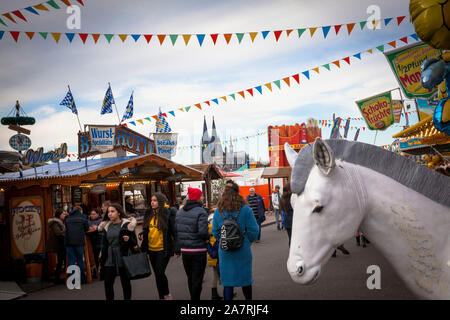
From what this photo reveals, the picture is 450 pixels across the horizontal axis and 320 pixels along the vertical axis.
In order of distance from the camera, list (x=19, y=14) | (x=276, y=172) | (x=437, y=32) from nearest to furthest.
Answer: (x=437, y=32) < (x=19, y=14) < (x=276, y=172)

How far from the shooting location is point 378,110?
33.1 ft

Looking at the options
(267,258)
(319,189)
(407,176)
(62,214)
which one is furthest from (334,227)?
(62,214)

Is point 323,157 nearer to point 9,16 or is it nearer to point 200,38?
point 200,38

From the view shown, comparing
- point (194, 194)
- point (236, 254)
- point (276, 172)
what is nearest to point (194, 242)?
point (194, 194)

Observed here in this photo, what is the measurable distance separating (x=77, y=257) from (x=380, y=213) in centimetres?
731

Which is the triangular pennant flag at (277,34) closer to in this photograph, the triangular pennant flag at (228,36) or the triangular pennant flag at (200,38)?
the triangular pennant flag at (228,36)

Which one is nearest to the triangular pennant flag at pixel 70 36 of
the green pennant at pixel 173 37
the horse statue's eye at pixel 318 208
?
the green pennant at pixel 173 37

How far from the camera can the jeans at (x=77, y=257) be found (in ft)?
25.1

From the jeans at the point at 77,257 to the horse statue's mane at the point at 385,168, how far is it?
6849mm

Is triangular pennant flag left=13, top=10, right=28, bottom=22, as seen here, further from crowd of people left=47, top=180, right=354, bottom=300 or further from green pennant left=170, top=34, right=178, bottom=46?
crowd of people left=47, top=180, right=354, bottom=300

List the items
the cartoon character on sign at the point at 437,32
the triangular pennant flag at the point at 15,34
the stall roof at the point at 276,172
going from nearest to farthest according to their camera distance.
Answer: the cartoon character on sign at the point at 437,32 → the triangular pennant flag at the point at 15,34 → the stall roof at the point at 276,172

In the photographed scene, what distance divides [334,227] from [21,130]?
921cm

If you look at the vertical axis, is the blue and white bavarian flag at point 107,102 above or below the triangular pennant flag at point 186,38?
below

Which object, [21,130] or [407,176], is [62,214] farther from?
[407,176]
